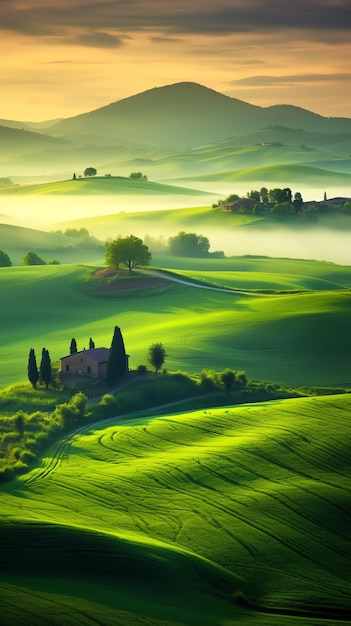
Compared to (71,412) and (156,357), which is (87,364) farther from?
(71,412)

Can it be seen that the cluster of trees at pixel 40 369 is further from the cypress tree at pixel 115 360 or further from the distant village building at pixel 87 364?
the cypress tree at pixel 115 360

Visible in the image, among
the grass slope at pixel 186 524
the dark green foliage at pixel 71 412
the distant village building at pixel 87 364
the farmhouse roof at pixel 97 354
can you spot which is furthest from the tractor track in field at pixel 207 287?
the grass slope at pixel 186 524

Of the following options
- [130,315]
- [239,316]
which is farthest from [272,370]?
[130,315]

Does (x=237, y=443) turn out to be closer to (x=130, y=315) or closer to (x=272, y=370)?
(x=272, y=370)

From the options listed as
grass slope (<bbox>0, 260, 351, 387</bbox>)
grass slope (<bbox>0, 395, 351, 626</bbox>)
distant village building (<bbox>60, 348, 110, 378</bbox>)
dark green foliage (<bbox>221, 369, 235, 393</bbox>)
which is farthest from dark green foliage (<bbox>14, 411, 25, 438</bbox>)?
grass slope (<bbox>0, 260, 351, 387</bbox>)

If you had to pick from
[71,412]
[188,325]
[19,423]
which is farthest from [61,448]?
[188,325]
